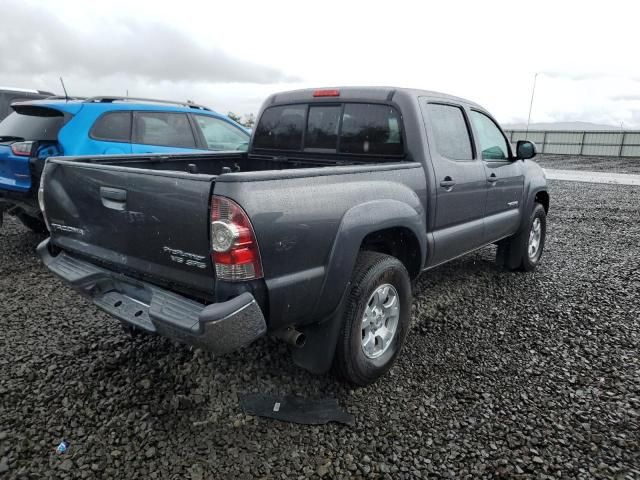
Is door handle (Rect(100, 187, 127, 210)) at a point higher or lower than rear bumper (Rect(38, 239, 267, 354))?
higher

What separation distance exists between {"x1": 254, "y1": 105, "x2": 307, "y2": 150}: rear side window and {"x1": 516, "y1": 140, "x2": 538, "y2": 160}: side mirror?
7.43 feet

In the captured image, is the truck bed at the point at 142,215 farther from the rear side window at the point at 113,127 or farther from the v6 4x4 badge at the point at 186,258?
the rear side window at the point at 113,127

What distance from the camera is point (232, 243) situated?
2.04 meters

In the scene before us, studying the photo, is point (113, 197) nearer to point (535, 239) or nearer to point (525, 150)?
point (525, 150)

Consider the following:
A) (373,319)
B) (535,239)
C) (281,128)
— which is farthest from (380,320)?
(535,239)

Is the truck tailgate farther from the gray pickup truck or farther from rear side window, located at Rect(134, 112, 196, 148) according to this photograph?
rear side window, located at Rect(134, 112, 196, 148)

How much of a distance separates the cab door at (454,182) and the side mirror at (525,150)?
83cm

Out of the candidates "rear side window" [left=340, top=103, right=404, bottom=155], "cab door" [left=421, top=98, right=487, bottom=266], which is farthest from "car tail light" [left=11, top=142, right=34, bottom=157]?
"cab door" [left=421, top=98, right=487, bottom=266]

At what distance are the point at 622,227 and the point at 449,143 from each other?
5890 millimetres

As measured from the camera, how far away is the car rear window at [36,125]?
516 centimetres

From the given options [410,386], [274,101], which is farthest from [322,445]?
[274,101]

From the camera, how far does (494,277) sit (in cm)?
505

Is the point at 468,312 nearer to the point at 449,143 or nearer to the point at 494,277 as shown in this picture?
the point at 494,277

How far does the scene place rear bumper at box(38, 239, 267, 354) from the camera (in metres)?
2.05
